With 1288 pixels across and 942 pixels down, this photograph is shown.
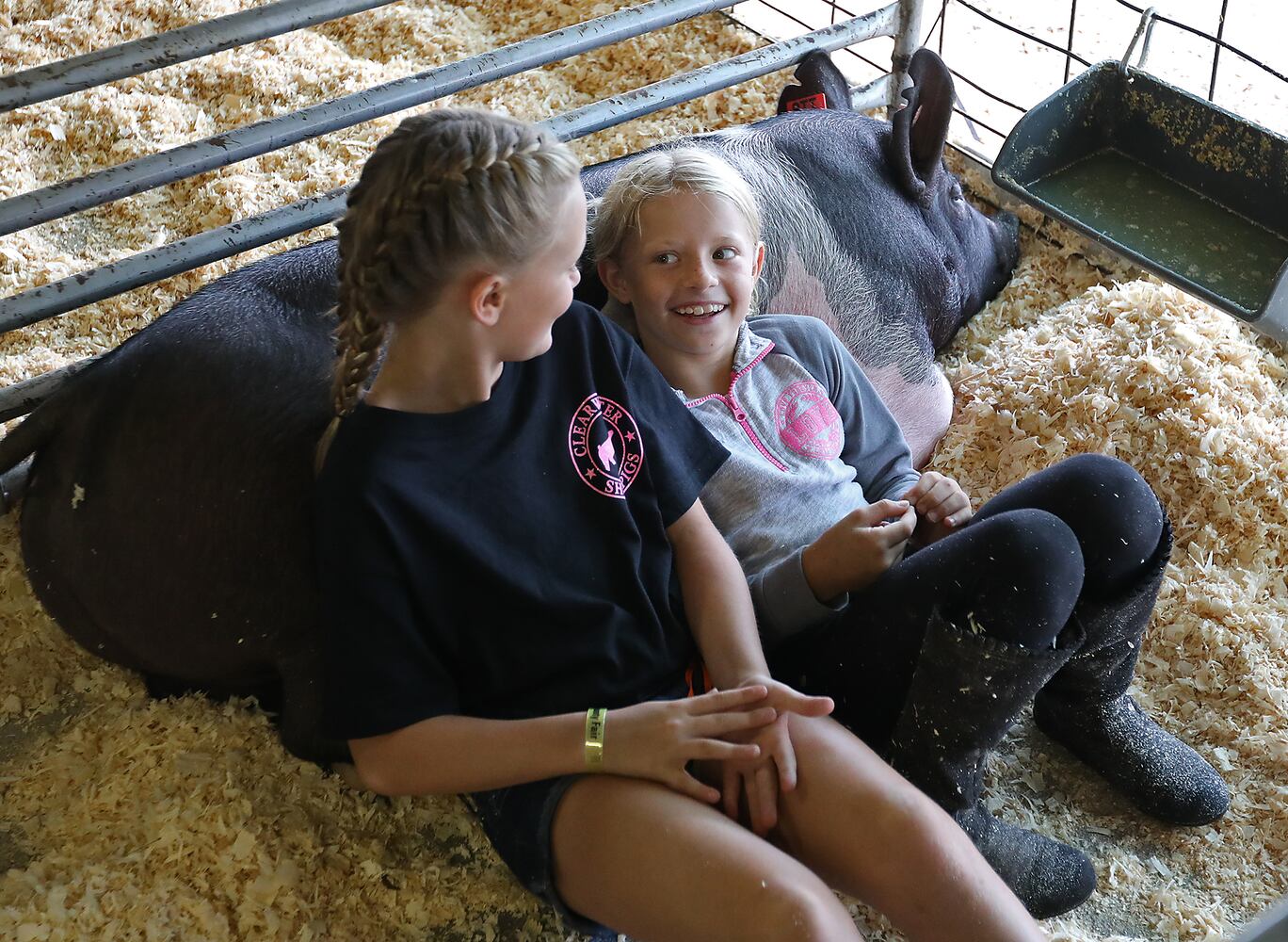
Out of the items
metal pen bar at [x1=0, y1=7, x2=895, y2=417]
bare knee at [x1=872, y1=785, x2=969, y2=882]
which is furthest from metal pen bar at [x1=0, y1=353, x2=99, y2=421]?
bare knee at [x1=872, y1=785, x2=969, y2=882]

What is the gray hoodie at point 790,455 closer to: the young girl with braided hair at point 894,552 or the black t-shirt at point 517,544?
the young girl with braided hair at point 894,552

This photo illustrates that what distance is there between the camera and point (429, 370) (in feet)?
4.37

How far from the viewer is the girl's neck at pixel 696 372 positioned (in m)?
1.70

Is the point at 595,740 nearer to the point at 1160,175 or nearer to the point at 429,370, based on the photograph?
the point at 429,370

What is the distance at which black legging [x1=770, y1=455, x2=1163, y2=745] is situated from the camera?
138cm

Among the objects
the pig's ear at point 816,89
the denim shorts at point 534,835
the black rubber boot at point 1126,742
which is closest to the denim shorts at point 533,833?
the denim shorts at point 534,835

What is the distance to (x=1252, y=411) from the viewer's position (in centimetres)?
211

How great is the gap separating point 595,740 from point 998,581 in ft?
1.52

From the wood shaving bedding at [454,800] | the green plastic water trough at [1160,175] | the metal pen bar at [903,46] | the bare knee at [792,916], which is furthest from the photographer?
the metal pen bar at [903,46]

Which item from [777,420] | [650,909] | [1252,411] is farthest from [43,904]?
[1252,411]

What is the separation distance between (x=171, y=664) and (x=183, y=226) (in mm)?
1415

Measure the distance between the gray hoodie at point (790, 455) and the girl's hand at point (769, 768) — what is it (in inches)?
8.9

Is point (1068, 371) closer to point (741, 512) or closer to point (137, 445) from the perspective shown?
point (741, 512)

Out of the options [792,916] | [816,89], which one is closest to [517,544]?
[792,916]
